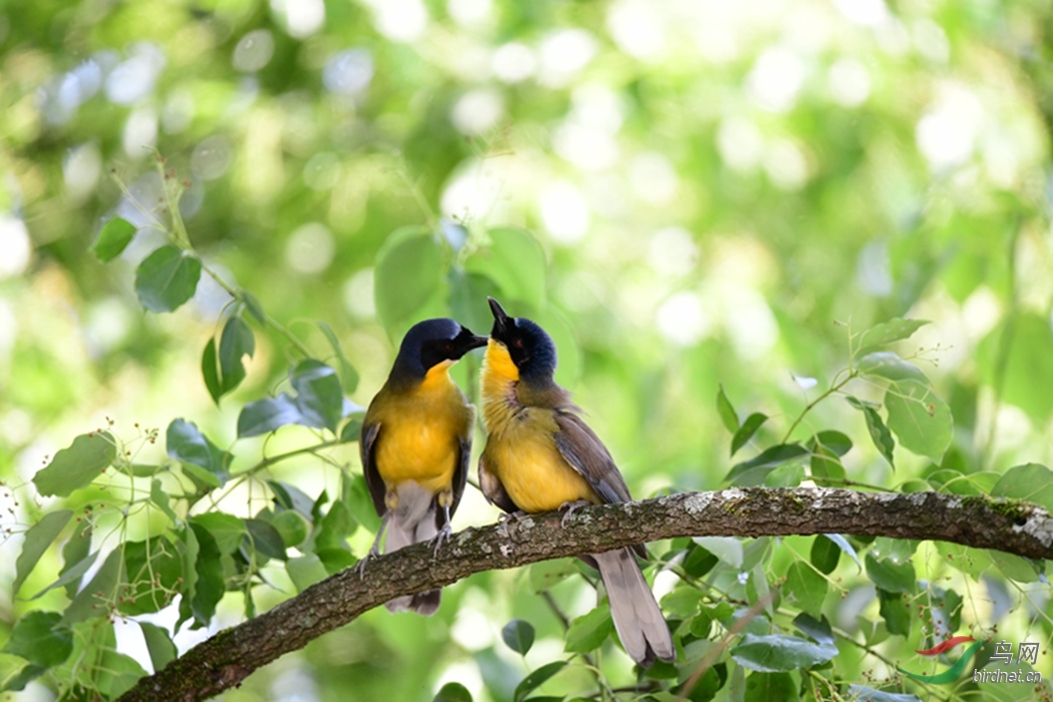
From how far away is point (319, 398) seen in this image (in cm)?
333

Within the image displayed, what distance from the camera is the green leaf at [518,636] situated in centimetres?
322

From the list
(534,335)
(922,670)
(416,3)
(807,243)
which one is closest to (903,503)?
(922,670)

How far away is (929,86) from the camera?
742 cm

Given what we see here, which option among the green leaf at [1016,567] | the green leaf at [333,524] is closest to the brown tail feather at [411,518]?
the green leaf at [333,524]

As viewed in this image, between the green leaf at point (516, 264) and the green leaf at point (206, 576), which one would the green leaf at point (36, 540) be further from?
the green leaf at point (516, 264)

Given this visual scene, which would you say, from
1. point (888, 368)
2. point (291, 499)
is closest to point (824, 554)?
point (888, 368)

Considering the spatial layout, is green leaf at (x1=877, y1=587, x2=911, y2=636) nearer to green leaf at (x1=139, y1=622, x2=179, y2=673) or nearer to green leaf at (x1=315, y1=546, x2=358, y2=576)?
green leaf at (x1=315, y1=546, x2=358, y2=576)

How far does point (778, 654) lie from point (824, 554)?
1.63ft

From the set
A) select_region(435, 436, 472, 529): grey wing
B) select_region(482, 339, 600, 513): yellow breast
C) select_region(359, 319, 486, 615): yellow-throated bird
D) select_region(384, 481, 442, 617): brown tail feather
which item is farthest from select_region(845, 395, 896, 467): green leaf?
select_region(384, 481, 442, 617): brown tail feather

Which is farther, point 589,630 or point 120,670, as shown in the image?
point 120,670

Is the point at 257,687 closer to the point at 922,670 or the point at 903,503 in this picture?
the point at 922,670

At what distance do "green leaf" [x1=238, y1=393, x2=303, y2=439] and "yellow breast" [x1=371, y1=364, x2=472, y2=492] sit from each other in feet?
2.79

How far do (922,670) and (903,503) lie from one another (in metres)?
0.80

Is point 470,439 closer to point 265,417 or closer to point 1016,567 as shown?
point 265,417
